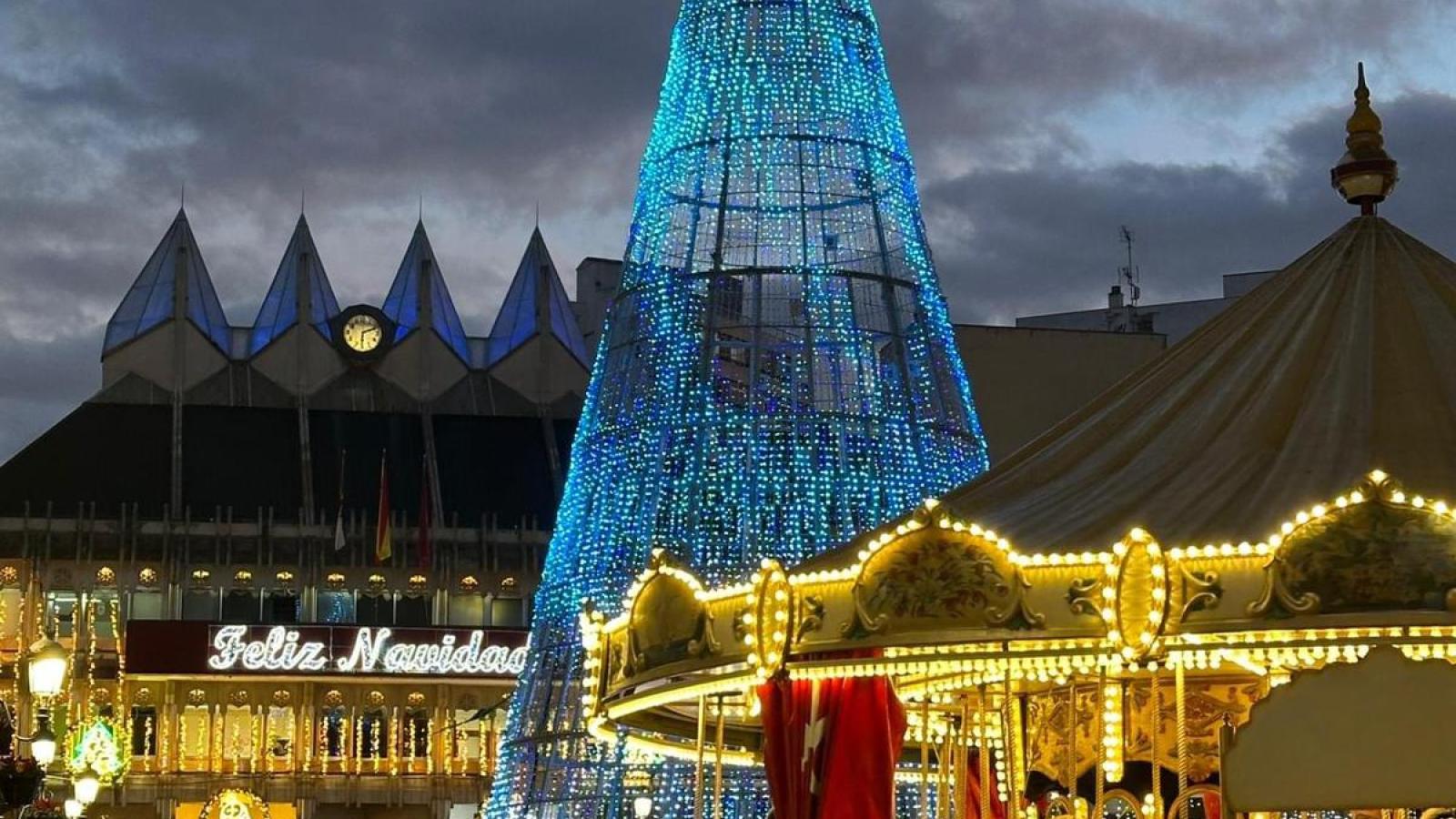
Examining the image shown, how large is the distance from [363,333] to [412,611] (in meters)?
10.5

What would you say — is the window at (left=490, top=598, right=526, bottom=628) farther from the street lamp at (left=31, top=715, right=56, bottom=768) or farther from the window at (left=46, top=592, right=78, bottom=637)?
the street lamp at (left=31, top=715, right=56, bottom=768)

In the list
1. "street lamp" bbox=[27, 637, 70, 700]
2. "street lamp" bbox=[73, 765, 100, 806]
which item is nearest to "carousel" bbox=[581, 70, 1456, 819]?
"street lamp" bbox=[27, 637, 70, 700]

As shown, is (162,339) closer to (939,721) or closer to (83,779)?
(83,779)

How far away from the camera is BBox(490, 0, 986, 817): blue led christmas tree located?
21906 millimetres

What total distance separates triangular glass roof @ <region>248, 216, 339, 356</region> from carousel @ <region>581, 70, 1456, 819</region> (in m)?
53.3

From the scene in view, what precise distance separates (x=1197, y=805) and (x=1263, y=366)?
12353 mm

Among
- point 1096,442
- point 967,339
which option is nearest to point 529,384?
point 967,339

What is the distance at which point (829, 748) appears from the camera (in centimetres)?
1267

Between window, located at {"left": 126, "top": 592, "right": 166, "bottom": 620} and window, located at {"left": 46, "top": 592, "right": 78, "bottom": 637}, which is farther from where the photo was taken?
window, located at {"left": 126, "top": 592, "right": 166, "bottom": 620}

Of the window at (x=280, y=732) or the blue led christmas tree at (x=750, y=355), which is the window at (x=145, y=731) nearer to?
the window at (x=280, y=732)

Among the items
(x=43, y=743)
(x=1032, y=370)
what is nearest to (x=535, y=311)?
(x=1032, y=370)

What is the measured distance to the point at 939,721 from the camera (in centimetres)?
1756

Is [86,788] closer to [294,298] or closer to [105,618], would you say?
[105,618]

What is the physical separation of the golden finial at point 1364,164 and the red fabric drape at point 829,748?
387cm
